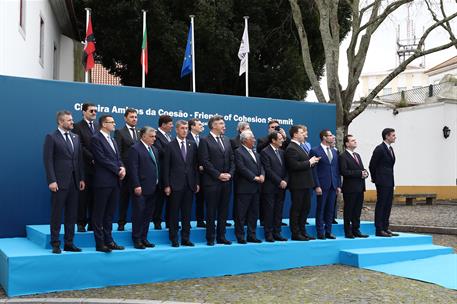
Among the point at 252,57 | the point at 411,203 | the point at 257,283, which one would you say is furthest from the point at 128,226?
the point at 411,203

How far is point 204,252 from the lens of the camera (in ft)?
28.0

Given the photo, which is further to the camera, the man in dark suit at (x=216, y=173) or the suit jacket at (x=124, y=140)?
the suit jacket at (x=124, y=140)

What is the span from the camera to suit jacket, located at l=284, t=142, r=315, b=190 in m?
9.38

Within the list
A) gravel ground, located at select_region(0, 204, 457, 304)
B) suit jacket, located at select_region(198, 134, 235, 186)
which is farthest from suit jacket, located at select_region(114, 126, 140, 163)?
gravel ground, located at select_region(0, 204, 457, 304)

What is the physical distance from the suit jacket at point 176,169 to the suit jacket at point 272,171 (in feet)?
4.54

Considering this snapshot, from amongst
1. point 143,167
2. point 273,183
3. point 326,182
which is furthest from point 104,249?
point 326,182

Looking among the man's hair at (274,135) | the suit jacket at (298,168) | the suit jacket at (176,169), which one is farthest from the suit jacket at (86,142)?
the suit jacket at (298,168)

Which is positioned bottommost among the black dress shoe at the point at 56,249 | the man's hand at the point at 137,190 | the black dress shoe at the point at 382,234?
the black dress shoe at the point at 382,234

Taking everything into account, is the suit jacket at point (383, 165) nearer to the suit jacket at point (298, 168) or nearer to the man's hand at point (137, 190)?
the suit jacket at point (298, 168)

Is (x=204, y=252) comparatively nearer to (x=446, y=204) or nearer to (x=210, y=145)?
(x=210, y=145)

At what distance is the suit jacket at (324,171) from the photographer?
32.7 feet

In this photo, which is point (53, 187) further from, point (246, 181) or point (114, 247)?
point (246, 181)

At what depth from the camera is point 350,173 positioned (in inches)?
397

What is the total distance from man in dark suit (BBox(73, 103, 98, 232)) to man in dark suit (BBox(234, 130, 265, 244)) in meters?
2.31
